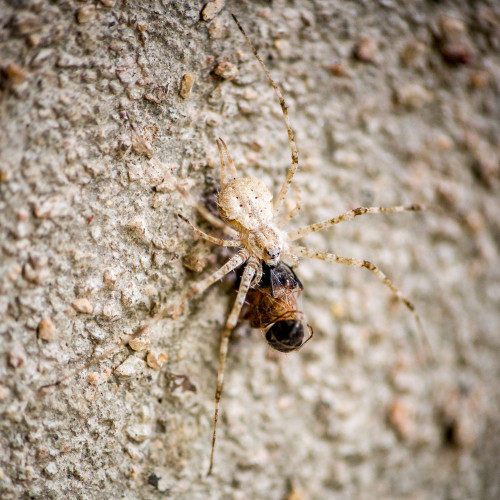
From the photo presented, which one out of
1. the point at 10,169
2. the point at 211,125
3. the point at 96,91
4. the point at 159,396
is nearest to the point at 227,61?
the point at 211,125

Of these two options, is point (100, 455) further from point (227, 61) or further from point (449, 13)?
point (449, 13)

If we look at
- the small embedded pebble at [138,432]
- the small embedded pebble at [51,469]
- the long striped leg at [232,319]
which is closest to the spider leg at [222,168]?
the long striped leg at [232,319]

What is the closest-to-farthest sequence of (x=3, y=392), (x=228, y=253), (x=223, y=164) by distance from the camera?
(x=3, y=392) < (x=223, y=164) < (x=228, y=253)

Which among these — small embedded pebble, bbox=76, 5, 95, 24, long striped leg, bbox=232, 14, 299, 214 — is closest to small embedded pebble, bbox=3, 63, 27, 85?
small embedded pebble, bbox=76, 5, 95, 24

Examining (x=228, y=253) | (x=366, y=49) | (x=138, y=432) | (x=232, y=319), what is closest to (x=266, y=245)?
(x=228, y=253)

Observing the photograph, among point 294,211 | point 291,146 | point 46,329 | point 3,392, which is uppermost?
point 291,146

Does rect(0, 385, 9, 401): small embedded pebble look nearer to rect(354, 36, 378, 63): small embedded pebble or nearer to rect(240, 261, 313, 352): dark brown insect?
rect(240, 261, 313, 352): dark brown insect

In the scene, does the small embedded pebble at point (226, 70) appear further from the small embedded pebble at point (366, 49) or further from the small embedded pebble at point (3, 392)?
the small embedded pebble at point (3, 392)

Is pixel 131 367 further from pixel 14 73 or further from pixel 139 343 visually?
pixel 14 73
